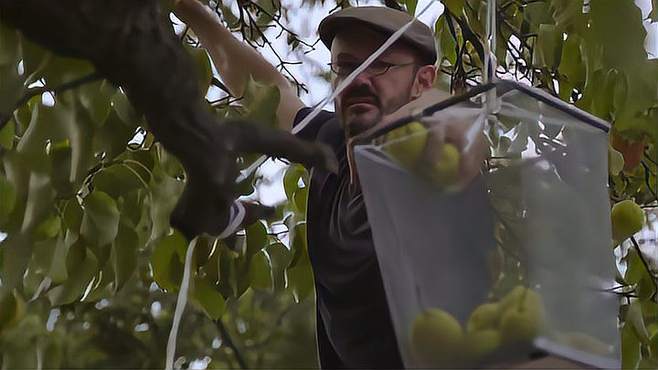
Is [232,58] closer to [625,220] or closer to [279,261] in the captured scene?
[279,261]

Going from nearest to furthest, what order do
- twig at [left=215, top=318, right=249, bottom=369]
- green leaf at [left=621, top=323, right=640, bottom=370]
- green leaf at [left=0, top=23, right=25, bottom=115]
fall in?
green leaf at [left=0, top=23, right=25, bottom=115], green leaf at [left=621, top=323, right=640, bottom=370], twig at [left=215, top=318, right=249, bottom=369]

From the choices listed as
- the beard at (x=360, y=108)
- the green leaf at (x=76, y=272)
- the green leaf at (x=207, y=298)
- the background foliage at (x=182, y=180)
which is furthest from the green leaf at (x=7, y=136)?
the beard at (x=360, y=108)

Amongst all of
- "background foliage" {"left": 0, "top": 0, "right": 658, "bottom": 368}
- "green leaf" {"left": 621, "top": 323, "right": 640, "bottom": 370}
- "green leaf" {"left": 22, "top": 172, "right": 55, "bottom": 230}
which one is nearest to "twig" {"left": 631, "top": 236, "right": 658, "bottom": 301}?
"background foliage" {"left": 0, "top": 0, "right": 658, "bottom": 368}

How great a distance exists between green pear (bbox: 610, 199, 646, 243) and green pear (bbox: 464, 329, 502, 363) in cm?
43

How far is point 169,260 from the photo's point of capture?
1057 millimetres

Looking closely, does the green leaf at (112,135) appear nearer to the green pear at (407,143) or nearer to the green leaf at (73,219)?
the green leaf at (73,219)

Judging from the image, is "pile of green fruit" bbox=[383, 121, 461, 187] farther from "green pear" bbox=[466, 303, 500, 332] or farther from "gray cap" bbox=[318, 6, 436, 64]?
"gray cap" bbox=[318, 6, 436, 64]

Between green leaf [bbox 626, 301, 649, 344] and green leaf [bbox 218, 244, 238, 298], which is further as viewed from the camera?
green leaf [bbox 626, 301, 649, 344]

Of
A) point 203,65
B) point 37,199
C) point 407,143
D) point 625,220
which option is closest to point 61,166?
point 37,199

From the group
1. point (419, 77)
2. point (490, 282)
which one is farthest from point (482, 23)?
point (490, 282)

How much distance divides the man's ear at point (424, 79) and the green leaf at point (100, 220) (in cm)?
31

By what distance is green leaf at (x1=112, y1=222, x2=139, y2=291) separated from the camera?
102 centimetres

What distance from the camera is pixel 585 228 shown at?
746 mm

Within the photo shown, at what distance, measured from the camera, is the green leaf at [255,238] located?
43.4 inches
